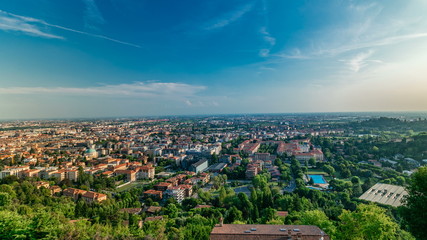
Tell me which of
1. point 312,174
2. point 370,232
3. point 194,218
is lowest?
point 312,174

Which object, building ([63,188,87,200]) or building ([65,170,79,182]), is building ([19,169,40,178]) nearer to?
building ([65,170,79,182])

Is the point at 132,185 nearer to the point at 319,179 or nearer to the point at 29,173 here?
the point at 29,173

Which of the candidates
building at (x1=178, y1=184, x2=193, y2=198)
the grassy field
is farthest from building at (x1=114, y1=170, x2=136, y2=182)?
building at (x1=178, y1=184, x2=193, y2=198)

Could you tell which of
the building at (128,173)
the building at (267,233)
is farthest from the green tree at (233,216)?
the building at (128,173)

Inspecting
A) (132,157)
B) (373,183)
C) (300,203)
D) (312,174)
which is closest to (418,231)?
(300,203)

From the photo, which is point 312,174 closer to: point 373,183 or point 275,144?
point 373,183

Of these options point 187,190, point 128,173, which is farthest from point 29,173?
point 187,190
